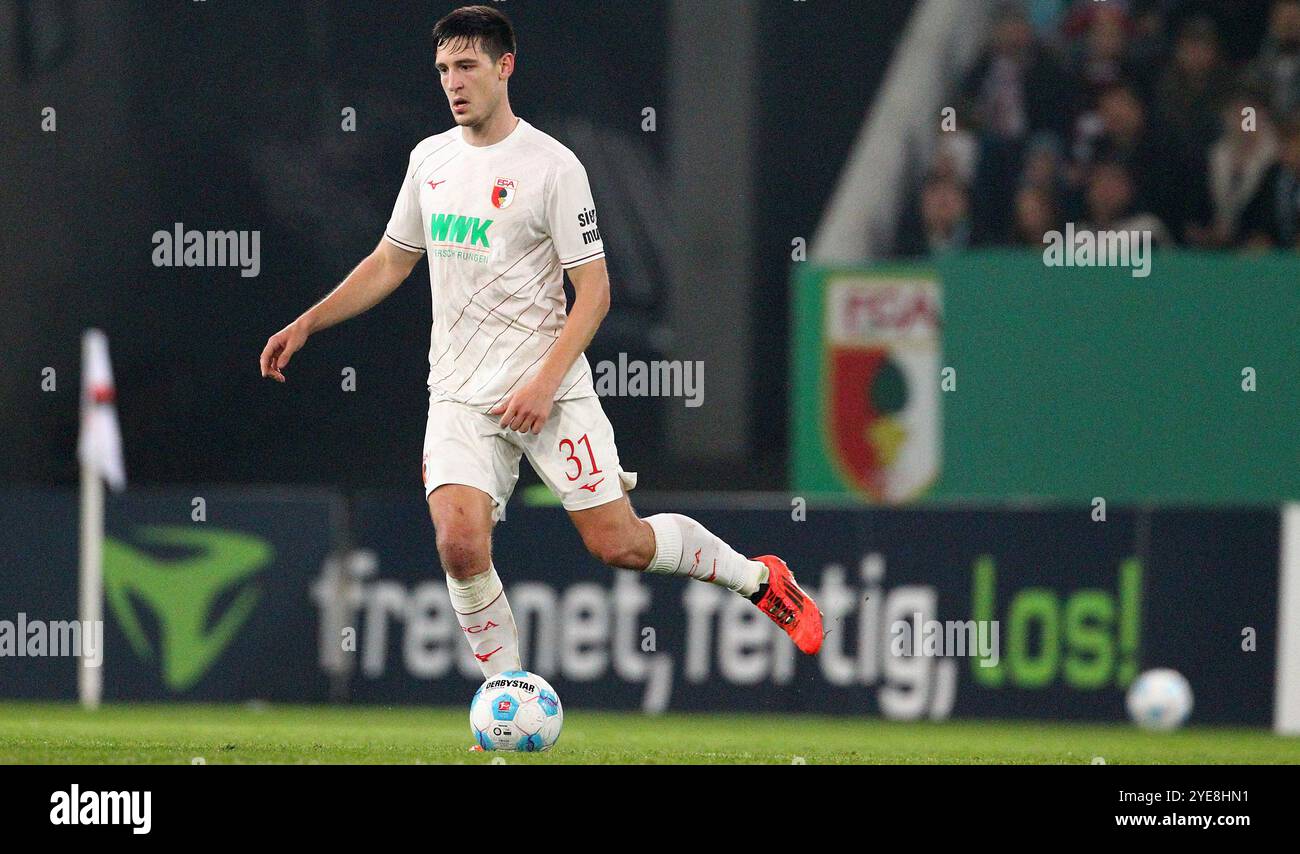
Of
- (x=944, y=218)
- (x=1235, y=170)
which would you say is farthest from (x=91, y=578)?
(x=1235, y=170)

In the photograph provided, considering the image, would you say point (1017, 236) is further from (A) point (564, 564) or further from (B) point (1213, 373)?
(A) point (564, 564)

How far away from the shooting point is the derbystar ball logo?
23.1ft

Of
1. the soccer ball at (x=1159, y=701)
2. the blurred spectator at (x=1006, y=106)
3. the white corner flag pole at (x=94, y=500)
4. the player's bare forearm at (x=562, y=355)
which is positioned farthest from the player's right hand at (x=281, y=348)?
the blurred spectator at (x=1006, y=106)

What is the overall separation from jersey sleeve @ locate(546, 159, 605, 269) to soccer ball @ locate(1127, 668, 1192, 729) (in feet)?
17.2

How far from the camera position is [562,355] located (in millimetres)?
6941

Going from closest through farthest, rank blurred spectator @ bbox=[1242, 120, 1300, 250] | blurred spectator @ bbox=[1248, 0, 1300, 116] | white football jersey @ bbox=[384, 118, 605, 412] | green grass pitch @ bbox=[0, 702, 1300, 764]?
green grass pitch @ bbox=[0, 702, 1300, 764] < white football jersey @ bbox=[384, 118, 605, 412] < blurred spectator @ bbox=[1242, 120, 1300, 250] < blurred spectator @ bbox=[1248, 0, 1300, 116]

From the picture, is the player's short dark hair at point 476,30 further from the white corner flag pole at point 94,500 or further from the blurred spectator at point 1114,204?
the blurred spectator at point 1114,204

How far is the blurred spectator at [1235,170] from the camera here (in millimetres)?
13516

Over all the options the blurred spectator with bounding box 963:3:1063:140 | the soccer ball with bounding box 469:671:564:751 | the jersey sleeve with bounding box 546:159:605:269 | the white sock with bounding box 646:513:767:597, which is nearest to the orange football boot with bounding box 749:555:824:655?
the white sock with bounding box 646:513:767:597

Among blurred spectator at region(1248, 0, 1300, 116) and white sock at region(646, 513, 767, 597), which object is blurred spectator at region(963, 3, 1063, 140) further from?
white sock at region(646, 513, 767, 597)

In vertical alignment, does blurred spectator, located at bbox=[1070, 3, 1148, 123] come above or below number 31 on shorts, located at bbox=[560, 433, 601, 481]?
above

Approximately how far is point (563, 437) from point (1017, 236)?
7.17 metres

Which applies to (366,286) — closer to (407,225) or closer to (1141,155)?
(407,225)

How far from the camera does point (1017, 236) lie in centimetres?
1374
